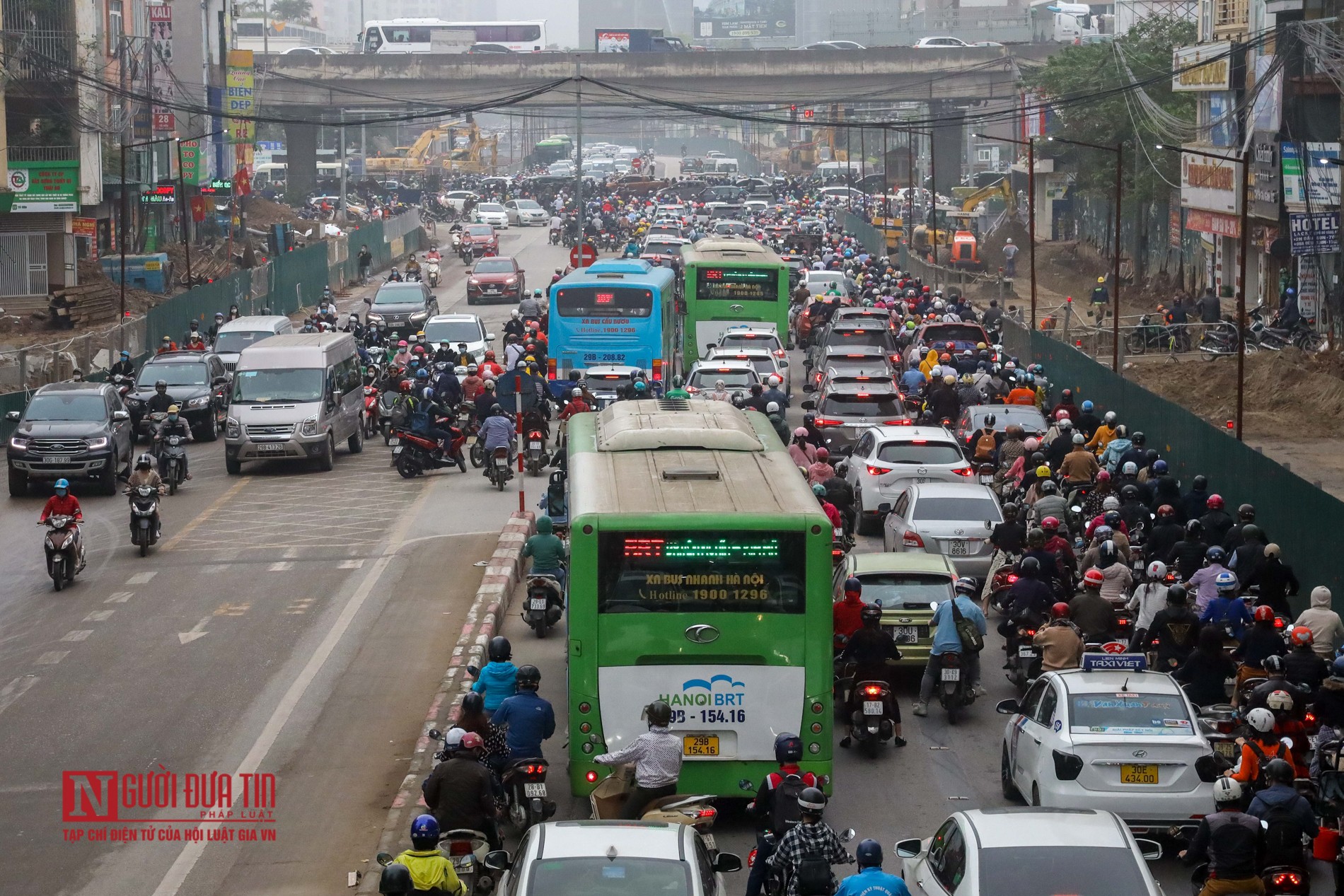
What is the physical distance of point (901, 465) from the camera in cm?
2391

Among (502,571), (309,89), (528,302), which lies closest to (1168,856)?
(502,571)

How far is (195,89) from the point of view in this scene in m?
73.8

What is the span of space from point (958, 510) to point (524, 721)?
9.82m

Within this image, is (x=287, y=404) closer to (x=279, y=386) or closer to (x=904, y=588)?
(x=279, y=386)

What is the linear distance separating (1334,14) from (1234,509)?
92.5 ft

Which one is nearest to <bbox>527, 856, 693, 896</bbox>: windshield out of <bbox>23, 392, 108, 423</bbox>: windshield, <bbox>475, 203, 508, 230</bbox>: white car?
<bbox>23, 392, 108, 423</bbox>: windshield

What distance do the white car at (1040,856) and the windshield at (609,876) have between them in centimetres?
145

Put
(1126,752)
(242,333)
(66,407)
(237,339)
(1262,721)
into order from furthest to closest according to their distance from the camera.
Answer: (242,333) → (237,339) → (66,407) → (1262,721) → (1126,752)

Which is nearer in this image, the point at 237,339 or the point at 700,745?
the point at 700,745

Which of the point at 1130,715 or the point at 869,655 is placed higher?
the point at 1130,715

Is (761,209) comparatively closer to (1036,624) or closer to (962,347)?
(962,347)

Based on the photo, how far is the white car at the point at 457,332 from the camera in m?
40.8

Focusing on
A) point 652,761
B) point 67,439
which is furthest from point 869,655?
point 67,439

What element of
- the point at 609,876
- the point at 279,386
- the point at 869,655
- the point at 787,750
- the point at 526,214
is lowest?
the point at 869,655
